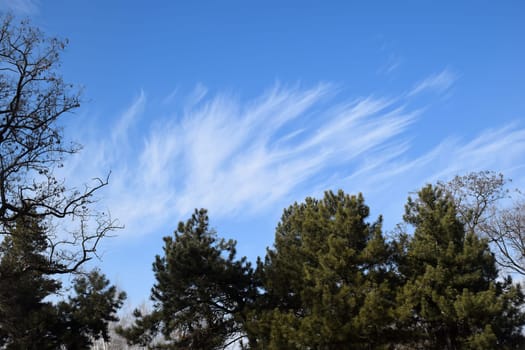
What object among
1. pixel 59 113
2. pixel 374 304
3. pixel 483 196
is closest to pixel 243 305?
pixel 374 304

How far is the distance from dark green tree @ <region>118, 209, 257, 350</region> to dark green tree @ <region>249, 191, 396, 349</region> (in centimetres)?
156

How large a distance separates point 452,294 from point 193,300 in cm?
1032

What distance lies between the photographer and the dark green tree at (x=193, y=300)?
19.9 meters

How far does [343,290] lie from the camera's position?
1684cm

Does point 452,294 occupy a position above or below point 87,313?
below

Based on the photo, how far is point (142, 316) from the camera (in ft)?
66.6

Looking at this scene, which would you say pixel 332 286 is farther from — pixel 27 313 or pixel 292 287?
pixel 27 313

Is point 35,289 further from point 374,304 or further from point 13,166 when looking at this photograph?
point 374,304

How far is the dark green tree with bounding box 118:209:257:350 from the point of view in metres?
19.9

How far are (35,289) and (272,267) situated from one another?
438 inches

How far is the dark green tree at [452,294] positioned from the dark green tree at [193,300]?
6.72 metres

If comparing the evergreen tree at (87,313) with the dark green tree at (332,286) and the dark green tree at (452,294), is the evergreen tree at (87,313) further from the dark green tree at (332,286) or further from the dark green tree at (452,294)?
the dark green tree at (452,294)

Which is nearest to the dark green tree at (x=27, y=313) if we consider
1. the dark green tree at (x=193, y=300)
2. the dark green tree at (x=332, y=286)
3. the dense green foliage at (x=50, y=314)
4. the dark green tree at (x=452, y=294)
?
the dense green foliage at (x=50, y=314)

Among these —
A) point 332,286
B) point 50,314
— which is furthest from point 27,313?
point 332,286
